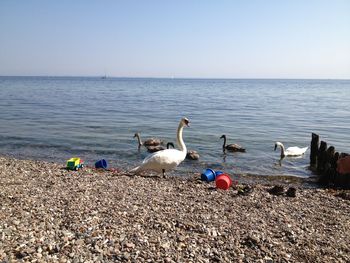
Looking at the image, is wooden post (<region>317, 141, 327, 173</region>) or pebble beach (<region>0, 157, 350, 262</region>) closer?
pebble beach (<region>0, 157, 350, 262</region>)

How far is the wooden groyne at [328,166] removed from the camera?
14805 millimetres

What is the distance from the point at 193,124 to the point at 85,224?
83.1 ft

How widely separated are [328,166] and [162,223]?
10.4 m

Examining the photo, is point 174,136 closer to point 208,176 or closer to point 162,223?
point 208,176

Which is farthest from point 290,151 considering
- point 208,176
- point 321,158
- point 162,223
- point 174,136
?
point 162,223

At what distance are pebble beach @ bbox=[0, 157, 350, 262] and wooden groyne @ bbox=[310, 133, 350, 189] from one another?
2.91m

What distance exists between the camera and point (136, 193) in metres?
10.6

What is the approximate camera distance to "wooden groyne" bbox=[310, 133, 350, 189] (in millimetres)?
14805

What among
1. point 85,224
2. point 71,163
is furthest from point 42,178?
point 85,224

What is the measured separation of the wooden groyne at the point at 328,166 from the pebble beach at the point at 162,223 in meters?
2.91

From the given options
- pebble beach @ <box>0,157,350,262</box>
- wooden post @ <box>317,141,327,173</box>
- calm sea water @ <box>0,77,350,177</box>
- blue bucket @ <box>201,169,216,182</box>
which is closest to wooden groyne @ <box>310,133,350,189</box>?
wooden post @ <box>317,141,327,173</box>

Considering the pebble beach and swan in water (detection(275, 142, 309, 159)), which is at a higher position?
the pebble beach

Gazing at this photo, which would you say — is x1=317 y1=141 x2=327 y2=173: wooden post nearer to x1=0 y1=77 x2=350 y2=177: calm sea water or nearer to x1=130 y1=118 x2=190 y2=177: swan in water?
x1=0 y1=77 x2=350 y2=177: calm sea water

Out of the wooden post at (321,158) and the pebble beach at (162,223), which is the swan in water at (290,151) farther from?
the pebble beach at (162,223)
